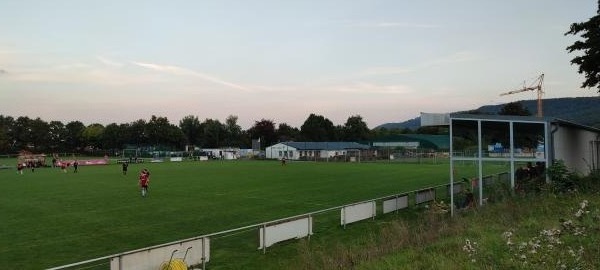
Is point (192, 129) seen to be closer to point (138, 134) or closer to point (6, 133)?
point (138, 134)

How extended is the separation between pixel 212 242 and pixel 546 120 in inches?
514

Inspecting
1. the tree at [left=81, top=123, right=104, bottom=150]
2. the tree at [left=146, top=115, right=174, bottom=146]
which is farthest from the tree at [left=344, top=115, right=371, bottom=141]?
the tree at [left=81, top=123, right=104, bottom=150]

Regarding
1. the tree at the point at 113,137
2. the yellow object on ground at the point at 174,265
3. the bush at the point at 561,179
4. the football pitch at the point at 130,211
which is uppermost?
the tree at the point at 113,137

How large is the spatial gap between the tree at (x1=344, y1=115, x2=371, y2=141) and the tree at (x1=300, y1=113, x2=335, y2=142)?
4.46m

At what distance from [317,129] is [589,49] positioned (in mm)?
118210

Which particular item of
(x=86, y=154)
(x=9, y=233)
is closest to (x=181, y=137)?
(x=86, y=154)

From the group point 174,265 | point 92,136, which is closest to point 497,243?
point 174,265

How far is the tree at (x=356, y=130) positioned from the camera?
473 feet

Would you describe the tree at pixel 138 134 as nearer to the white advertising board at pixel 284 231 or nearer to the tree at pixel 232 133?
the tree at pixel 232 133

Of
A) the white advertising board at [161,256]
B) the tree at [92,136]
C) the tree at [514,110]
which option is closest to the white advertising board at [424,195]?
the white advertising board at [161,256]

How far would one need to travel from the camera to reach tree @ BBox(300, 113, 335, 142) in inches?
5536

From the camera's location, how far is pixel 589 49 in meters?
23.0

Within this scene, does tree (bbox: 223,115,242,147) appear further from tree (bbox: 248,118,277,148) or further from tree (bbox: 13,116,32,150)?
tree (bbox: 13,116,32,150)

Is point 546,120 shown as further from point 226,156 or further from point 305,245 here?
point 226,156
